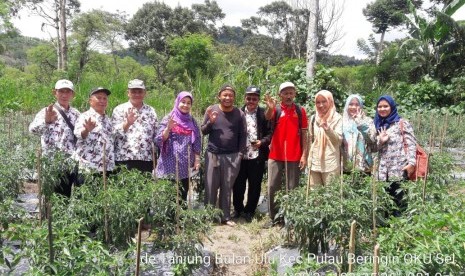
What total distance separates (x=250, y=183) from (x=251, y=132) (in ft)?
1.83

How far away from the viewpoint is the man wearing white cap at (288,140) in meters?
3.93

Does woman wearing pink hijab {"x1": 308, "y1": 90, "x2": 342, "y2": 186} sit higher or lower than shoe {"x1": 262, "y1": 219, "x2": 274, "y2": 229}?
higher

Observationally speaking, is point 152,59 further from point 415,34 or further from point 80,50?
point 415,34

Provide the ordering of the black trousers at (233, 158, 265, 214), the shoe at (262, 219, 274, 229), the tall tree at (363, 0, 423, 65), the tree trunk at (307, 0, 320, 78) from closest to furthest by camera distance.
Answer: the shoe at (262, 219, 274, 229) < the black trousers at (233, 158, 265, 214) < the tree trunk at (307, 0, 320, 78) < the tall tree at (363, 0, 423, 65)

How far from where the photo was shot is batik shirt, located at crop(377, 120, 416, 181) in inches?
135

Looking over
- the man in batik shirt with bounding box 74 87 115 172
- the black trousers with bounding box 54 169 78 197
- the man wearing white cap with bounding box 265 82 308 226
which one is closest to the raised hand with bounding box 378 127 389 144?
the man wearing white cap with bounding box 265 82 308 226

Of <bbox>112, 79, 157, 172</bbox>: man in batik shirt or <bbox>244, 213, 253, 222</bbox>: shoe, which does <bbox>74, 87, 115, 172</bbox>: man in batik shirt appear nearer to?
<bbox>112, 79, 157, 172</bbox>: man in batik shirt

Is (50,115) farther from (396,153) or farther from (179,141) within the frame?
(396,153)

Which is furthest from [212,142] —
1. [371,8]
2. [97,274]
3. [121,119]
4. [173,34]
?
[371,8]

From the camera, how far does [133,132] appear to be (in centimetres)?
364

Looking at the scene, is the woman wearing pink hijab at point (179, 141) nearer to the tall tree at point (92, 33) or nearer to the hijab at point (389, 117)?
the hijab at point (389, 117)

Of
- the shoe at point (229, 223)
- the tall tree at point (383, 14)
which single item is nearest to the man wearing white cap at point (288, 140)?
the shoe at point (229, 223)

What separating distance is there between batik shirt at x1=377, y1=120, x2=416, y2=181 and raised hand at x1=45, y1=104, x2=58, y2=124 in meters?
2.74

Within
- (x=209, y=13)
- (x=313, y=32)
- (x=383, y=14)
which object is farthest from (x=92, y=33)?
(x=383, y=14)
